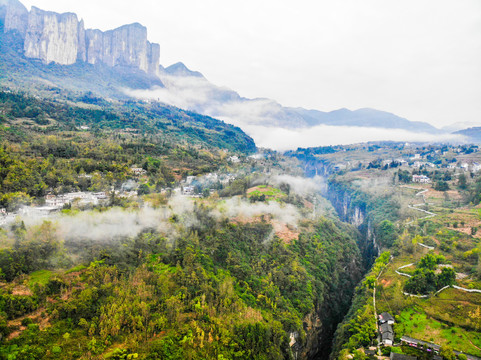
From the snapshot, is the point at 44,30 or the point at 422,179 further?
the point at 44,30

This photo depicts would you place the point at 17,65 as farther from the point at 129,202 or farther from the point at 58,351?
the point at 58,351

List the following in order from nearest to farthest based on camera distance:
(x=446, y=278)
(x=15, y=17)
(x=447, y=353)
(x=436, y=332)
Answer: (x=447, y=353) < (x=436, y=332) < (x=446, y=278) < (x=15, y=17)

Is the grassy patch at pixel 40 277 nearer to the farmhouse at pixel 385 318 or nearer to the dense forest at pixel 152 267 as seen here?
the dense forest at pixel 152 267

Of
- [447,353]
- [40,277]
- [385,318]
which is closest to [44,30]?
[40,277]

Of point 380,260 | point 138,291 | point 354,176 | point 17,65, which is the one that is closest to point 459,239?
point 380,260

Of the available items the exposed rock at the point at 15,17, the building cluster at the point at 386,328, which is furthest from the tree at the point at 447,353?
the exposed rock at the point at 15,17

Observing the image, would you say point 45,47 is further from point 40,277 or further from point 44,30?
point 40,277

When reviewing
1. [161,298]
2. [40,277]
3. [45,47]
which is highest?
[45,47]

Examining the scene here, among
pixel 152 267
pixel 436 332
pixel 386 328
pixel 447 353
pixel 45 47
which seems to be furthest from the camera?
pixel 45 47

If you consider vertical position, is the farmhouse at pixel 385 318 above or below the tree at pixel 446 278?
below

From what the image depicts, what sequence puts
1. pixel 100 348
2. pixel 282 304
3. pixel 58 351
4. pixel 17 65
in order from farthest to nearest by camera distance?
1. pixel 17 65
2. pixel 282 304
3. pixel 100 348
4. pixel 58 351

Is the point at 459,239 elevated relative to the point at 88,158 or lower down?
lower down
